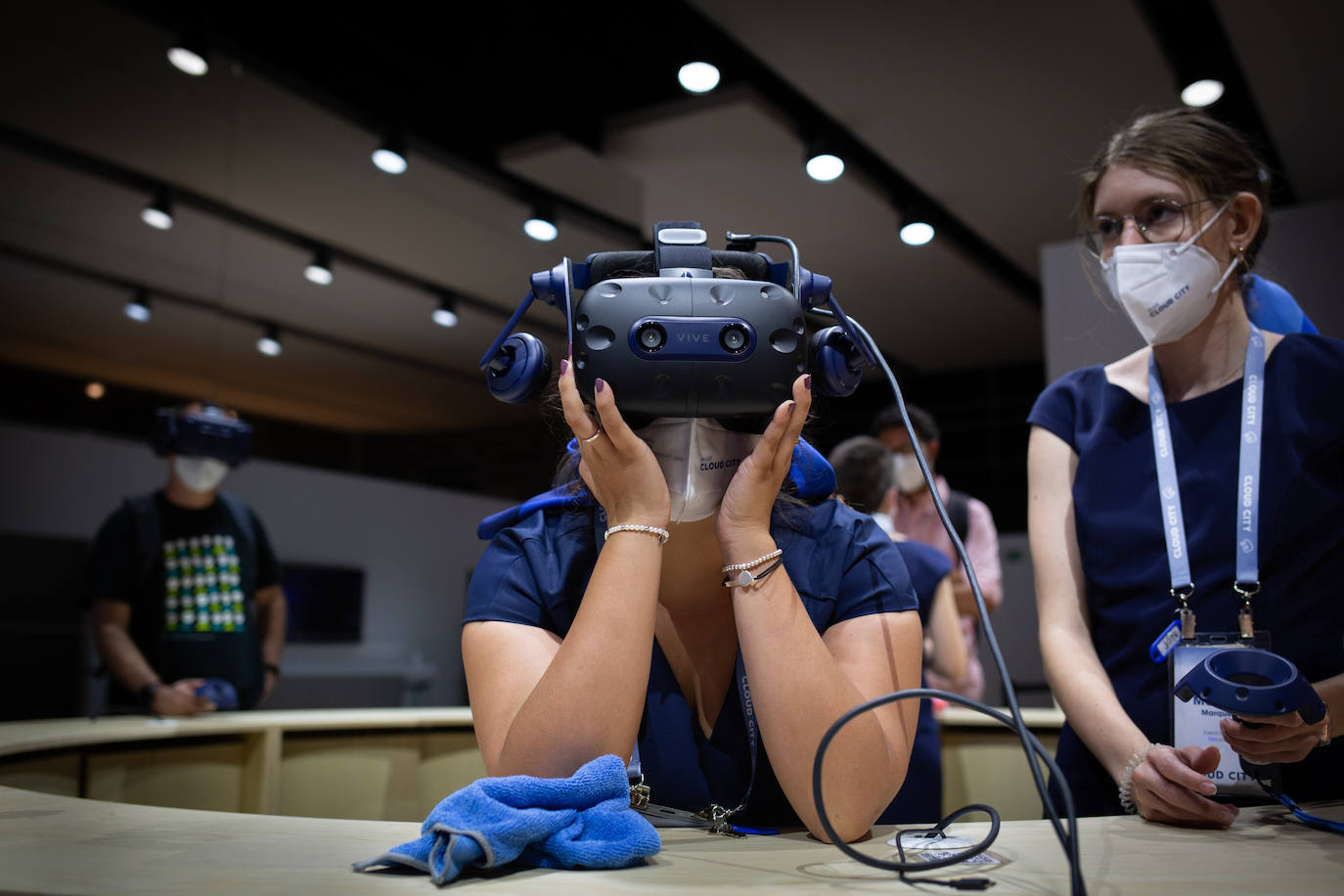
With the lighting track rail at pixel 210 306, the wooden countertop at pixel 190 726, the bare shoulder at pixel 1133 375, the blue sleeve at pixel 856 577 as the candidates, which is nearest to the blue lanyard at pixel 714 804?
the blue sleeve at pixel 856 577

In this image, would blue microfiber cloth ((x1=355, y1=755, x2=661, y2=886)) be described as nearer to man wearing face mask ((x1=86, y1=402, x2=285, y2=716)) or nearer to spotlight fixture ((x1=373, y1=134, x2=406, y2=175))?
man wearing face mask ((x1=86, y1=402, x2=285, y2=716))

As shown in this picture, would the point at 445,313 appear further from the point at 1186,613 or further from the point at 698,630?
the point at 1186,613

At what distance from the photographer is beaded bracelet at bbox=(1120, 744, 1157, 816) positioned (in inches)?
40.3

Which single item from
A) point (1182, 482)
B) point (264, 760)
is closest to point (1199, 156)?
point (1182, 482)

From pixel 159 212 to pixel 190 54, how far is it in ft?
3.61

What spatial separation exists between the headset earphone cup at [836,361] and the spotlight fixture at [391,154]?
4302 mm

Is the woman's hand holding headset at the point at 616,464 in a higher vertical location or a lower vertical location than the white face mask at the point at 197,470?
lower

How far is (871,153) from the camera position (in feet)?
16.7

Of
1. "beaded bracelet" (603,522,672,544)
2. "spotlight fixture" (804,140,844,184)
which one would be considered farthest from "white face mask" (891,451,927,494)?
"beaded bracelet" (603,522,672,544)

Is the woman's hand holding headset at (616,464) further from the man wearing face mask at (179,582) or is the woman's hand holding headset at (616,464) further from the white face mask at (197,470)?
the white face mask at (197,470)

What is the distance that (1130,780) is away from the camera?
1.03m

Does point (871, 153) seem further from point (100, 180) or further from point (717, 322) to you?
point (717, 322)

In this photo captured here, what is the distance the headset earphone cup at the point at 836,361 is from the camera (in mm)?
885

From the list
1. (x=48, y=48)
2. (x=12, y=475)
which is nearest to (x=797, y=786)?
(x=48, y=48)
